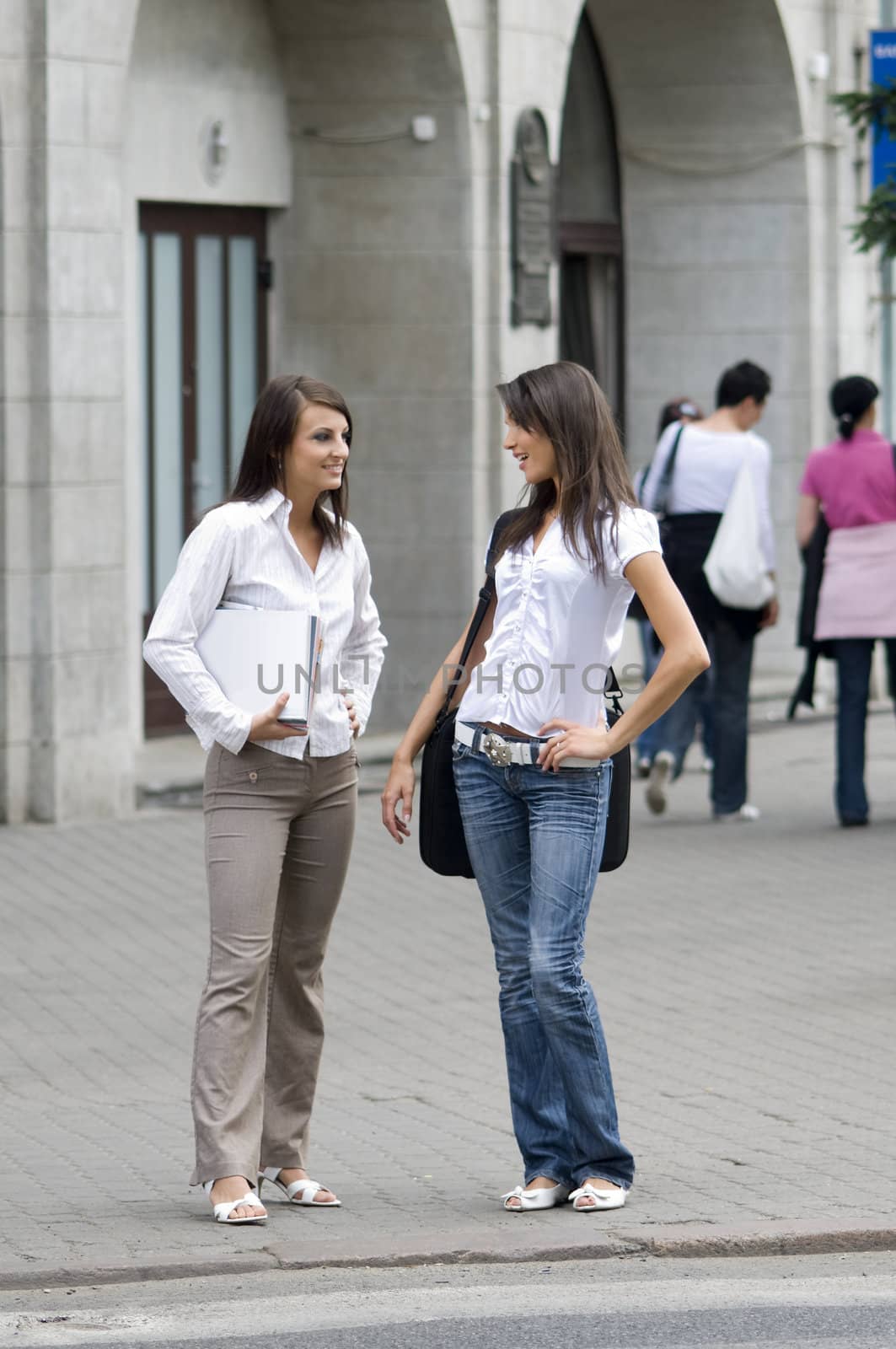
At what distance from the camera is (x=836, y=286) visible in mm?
18359

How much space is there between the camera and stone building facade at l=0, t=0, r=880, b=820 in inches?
473

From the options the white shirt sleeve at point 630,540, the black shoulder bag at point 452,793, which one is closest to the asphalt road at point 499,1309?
the black shoulder bag at point 452,793

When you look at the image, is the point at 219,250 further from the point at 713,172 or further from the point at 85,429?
the point at 713,172

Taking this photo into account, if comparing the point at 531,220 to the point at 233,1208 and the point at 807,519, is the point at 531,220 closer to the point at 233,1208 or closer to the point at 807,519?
the point at 807,519

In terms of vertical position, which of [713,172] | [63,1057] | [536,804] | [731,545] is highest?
[713,172]

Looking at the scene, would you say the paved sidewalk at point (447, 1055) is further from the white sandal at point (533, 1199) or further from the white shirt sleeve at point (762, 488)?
the white shirt sleeve at point (762, 488)

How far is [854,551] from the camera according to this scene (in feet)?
39.5

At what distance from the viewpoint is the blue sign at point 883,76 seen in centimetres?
1276

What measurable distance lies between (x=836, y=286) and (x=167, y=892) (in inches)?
370

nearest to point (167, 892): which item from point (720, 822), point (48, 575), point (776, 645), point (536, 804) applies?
point (48, 575)

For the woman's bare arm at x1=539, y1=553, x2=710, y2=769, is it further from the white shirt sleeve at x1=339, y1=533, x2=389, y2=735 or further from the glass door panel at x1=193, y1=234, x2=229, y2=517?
the glass door panel at x1=193, y1=234, x2=229, y2=517

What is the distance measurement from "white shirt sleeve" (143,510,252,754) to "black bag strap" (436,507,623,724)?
0.47 meters

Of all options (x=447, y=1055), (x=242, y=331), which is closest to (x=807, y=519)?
(x=242, y=331)

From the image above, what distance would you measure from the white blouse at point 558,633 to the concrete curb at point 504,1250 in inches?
42.7
